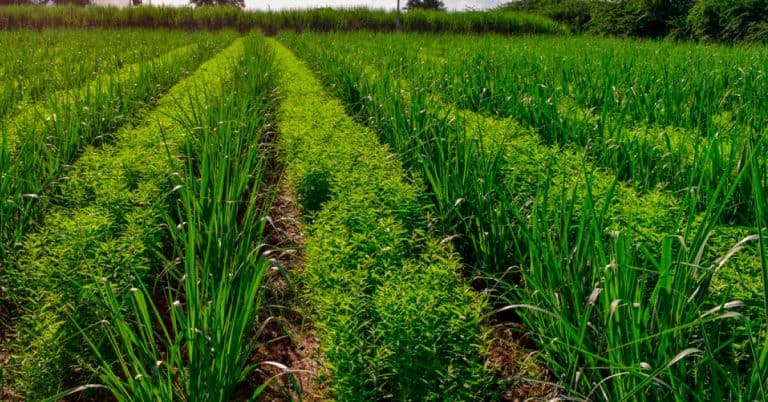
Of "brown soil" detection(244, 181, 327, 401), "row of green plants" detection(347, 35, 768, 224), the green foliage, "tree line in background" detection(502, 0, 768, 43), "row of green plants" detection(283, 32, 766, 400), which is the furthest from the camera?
"tree line in background" detection(502, 0, 768, 43)

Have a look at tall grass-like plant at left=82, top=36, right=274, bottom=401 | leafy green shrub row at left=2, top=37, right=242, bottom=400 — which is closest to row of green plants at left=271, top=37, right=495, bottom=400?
tall grass-like plant at left=82, top=36, right=274, bottom=401

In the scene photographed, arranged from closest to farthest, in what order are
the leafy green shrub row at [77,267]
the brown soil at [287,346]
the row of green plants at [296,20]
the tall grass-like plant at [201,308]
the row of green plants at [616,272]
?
the row of green plants at [616,272] < the tall grass-like plant at [201,308] < the leafy green shrub row at [77,267] < the brown soil at [287,346] < the row of green plants at [296,20]

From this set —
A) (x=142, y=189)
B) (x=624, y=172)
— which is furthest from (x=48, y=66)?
(x=624, y=172)

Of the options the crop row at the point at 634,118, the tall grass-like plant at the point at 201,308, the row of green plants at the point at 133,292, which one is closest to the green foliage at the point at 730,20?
the crop row at the point at 634,118

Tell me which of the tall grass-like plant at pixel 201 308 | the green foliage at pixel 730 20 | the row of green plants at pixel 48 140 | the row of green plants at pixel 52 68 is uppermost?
the green foliage at pixel 730 20

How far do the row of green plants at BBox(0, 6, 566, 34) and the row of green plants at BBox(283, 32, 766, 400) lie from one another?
72.9 ft

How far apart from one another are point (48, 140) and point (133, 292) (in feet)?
7.72

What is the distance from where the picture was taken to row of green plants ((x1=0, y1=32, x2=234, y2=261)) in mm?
2699

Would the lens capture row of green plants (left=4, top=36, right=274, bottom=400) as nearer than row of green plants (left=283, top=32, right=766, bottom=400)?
No

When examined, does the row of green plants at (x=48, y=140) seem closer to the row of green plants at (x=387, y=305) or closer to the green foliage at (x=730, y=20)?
the row of green plants at (x=387, y=305)

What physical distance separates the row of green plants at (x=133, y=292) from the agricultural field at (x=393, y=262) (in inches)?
0.5

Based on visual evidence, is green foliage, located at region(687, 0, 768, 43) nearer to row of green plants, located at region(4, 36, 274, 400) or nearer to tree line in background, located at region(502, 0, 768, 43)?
tree line in background, located at region(502, 0, 768, 43)

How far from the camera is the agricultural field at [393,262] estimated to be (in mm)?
1644

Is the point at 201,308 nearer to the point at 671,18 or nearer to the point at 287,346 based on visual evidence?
the point at 287,346
